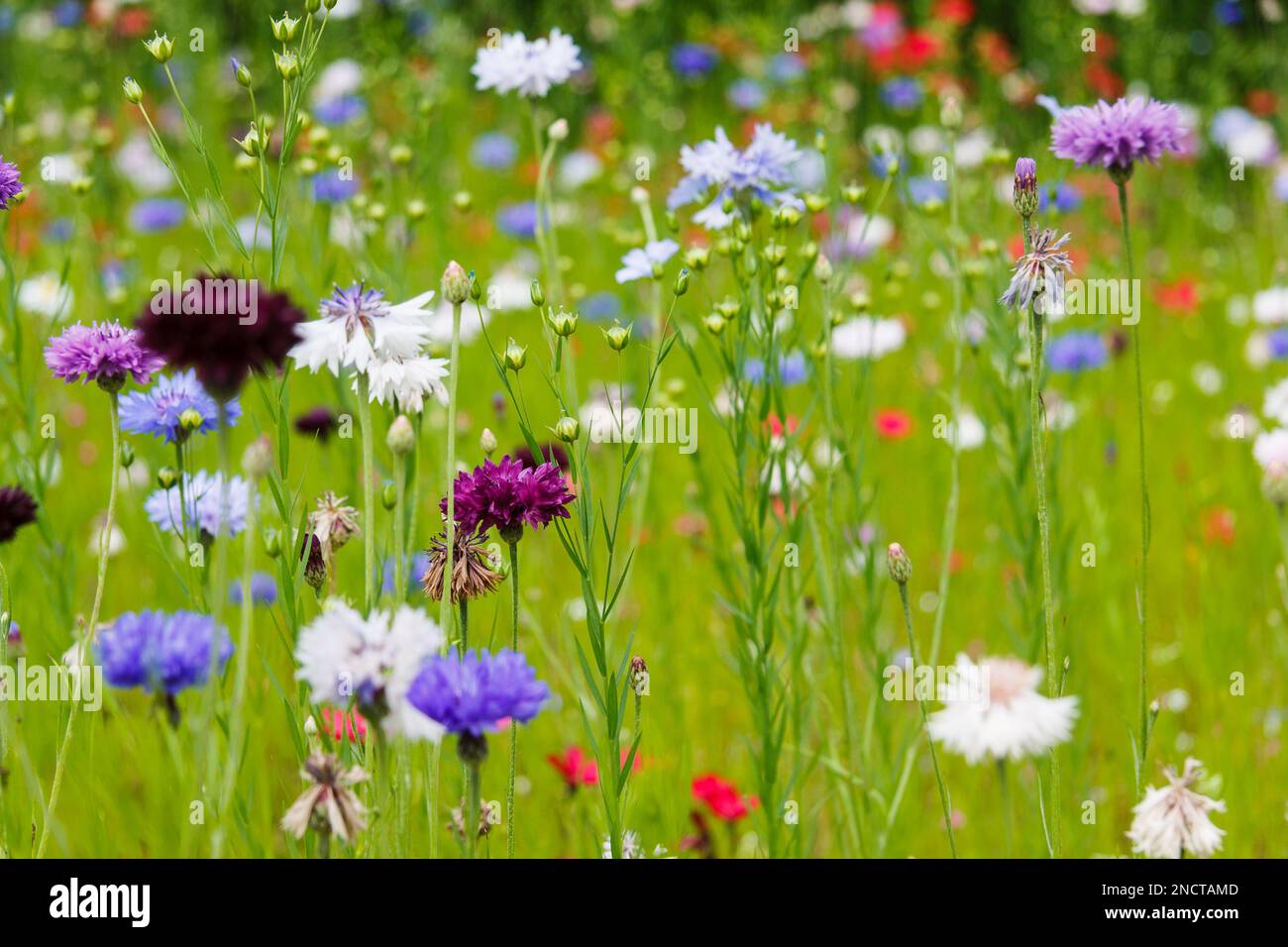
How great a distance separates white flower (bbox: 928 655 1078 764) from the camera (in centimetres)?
95

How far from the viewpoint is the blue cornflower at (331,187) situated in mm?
2011

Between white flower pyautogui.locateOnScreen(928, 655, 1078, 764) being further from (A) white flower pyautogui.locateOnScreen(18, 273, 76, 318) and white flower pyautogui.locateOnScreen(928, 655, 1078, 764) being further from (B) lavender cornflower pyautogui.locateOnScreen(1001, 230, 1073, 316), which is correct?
(A) white flower pyautogui.locateOnScreen(18, 273, 76, 318)

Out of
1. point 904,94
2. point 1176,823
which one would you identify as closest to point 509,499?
point 1176,823

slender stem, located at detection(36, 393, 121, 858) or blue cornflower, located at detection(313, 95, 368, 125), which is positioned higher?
blue cornflower, located at detection(313, 95, 368, 125)

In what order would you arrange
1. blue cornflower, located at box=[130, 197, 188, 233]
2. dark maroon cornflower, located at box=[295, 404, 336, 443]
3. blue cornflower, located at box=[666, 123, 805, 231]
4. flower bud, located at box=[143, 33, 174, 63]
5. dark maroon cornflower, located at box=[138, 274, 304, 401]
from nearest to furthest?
dark maroon cornflower, located at box=[138, 274, 304, 401], flower bud, located at box=[143, 33, 174, 63], blue cornflower, located at box=[666, 123, 805, 231], dark maroon cornflower, located at box=[295, 404, 336, 443], blue cornflower, located at box=[130, 197, 188, 233]

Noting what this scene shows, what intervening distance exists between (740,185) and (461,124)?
3543 mm

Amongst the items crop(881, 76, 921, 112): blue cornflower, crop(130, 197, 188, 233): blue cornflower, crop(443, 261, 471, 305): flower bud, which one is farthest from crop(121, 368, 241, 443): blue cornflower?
crop(881, 76, 921, 112): blue cornflower

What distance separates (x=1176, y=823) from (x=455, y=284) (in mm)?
770

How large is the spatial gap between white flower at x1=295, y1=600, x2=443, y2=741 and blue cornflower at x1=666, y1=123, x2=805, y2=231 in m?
0.76

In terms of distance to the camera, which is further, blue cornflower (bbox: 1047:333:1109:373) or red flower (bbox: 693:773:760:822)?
blue cornflower (bbox: 1047:333:1109:373)

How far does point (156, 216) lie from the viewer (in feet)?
12.6

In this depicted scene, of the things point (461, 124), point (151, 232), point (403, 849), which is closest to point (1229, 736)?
point (403, 849)

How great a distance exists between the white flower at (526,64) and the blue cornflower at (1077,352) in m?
1.20
